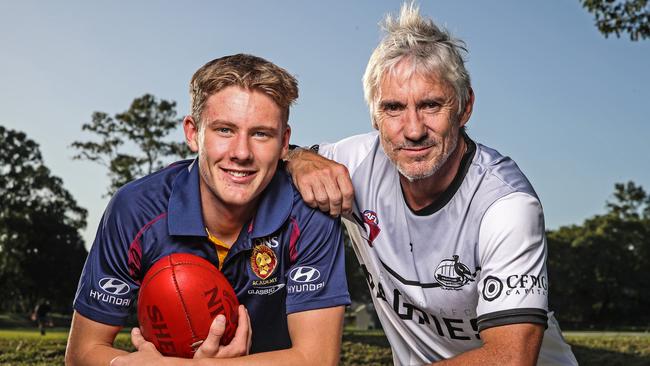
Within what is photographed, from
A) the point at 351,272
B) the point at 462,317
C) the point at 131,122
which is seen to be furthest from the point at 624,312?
the point at 462,317

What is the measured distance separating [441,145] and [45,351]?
8.47 meters

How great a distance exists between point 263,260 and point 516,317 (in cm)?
139

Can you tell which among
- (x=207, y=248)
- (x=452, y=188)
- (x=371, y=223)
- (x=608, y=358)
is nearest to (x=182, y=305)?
(x=207, y=248)

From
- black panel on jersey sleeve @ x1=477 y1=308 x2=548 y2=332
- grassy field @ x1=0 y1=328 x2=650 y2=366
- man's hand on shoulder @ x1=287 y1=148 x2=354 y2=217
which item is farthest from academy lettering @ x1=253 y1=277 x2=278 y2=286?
grassy field @ x1=0 y1=328 x2=650 y2=366

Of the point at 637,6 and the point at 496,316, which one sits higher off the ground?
the point at 637,6

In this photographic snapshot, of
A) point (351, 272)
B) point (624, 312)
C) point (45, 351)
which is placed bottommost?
point (624, 312)

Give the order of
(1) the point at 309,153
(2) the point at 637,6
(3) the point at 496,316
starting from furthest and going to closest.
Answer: (2) the point at 637,6
(1) the point at 309,153
(3) the point at 496,316

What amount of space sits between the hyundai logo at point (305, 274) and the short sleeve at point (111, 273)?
86 centimetres

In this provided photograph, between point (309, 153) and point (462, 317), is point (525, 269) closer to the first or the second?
point (462, 317)

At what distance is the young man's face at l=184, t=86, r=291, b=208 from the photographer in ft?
12.2

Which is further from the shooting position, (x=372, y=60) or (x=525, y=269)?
(x=372, y=60)

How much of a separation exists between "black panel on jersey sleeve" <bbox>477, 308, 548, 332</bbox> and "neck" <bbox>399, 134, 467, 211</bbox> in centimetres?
82

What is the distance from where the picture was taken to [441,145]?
13.0 feet

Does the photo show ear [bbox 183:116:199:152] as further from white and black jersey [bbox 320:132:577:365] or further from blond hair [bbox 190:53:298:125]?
white and black jersey [bbox 320:132:577:365]
